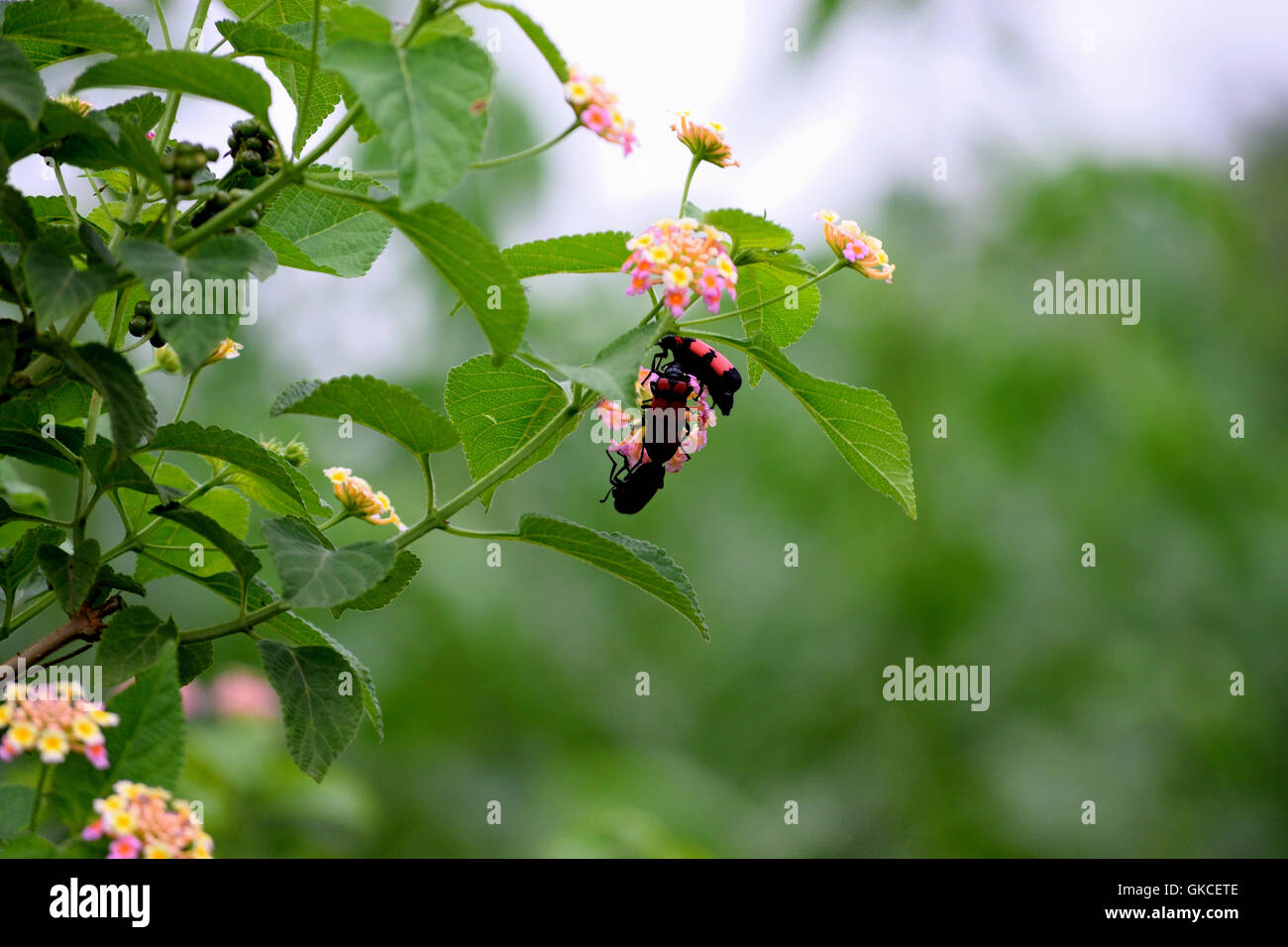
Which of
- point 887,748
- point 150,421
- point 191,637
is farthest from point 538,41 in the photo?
point 887,748

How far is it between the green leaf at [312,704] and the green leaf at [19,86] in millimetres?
327

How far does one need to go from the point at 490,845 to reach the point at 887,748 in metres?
1.39

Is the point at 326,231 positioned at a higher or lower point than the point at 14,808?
higher

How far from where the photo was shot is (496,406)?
80cm

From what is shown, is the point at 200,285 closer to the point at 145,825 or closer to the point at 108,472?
the point at 108,472

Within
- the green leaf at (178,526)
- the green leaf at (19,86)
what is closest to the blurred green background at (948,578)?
the green leaf at (178,526)

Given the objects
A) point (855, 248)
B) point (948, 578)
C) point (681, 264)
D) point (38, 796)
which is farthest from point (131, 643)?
point (948, 578)

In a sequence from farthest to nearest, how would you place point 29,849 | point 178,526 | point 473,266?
1. point 178,526
2. point 473,266
3. point 29,849

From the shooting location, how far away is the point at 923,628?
11.1 ft

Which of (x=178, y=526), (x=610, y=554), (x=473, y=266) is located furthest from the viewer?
(x=178, y=526)

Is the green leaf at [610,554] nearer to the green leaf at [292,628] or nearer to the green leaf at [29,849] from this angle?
the green leaf at [292,628]

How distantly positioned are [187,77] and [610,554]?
355mm

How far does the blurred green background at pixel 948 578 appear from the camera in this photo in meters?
3.43

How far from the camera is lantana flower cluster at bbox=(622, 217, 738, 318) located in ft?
2.14
